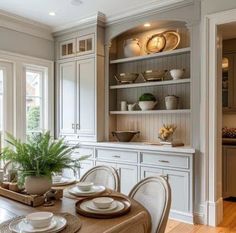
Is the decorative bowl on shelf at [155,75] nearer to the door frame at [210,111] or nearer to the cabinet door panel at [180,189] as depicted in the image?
the door frame at [210,111]

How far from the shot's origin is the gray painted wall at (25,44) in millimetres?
4020

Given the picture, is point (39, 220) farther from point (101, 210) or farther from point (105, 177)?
point (105, 177)

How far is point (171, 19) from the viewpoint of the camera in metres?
3.53

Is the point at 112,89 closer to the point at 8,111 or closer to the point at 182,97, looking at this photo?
the point at 182,97

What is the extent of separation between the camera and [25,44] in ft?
14.1

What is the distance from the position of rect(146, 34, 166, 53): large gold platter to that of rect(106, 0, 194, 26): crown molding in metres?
0.41

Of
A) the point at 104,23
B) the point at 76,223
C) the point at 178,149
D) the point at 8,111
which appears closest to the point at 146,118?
the point at 178,149

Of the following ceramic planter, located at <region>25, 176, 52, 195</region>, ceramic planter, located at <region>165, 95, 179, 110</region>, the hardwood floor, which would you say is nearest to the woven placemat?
ceramic planter, located at <region>25, 176, 52, 195</region>

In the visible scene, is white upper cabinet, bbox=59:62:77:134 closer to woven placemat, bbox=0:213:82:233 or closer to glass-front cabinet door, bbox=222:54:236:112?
glass-front cabinet door, bbox=222:54:236:112

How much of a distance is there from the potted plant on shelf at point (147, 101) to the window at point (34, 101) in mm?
1780

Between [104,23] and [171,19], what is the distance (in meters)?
1.12

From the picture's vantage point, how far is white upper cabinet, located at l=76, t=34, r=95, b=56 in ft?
13.7

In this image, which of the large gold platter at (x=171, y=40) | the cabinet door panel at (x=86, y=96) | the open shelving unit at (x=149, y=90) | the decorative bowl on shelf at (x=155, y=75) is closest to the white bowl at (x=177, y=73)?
the open shelving unit at (x=149, y=90)

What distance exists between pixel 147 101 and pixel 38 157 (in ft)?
7.81
